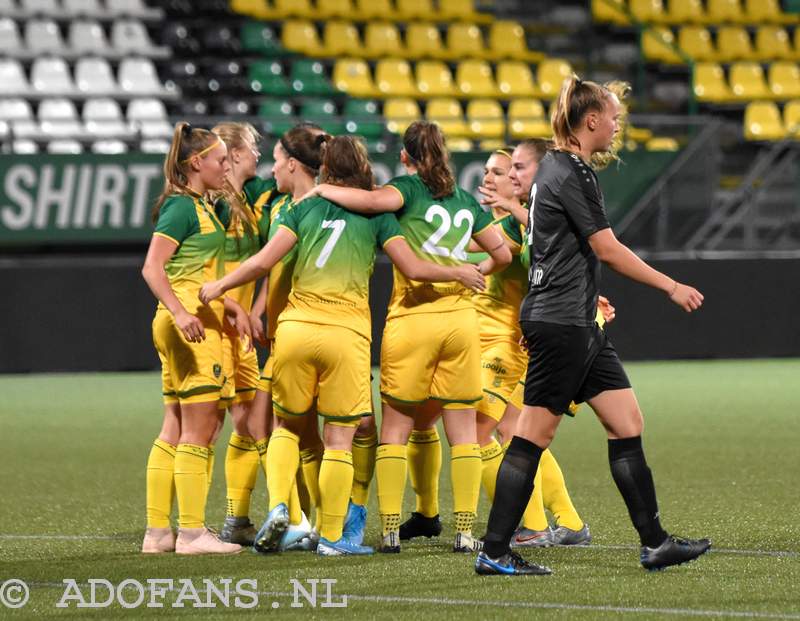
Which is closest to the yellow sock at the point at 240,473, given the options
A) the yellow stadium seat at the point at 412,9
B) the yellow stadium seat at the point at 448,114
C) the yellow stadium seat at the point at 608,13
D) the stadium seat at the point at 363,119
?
the stadium seat at the point at 363,119

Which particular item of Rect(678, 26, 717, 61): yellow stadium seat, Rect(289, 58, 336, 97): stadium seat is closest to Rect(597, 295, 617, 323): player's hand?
Rect(289, 58, 336, 97): stadium seat

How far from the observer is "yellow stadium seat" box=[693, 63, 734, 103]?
20922 mm

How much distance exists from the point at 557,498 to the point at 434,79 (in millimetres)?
14055

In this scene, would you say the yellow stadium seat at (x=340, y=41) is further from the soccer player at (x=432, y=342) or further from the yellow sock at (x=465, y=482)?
the yellow sock at (x=465, y=482)

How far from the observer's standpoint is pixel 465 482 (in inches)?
251

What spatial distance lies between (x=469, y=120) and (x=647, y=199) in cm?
220

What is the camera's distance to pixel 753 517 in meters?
7.16

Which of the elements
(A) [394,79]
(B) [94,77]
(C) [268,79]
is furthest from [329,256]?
(A) [394,79]

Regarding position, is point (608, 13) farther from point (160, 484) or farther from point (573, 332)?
point (573, 332)

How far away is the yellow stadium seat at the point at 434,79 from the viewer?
783 inches

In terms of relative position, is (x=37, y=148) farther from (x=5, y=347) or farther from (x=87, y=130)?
(x=5, y=347)

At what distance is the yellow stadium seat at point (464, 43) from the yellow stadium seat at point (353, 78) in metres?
1.76

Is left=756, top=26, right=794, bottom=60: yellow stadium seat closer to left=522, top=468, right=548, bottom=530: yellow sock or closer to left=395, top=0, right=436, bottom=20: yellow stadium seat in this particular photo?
left=395, top=0, right=436, bottom=20: yellow stadium seat

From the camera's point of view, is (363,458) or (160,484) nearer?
(160,484)
